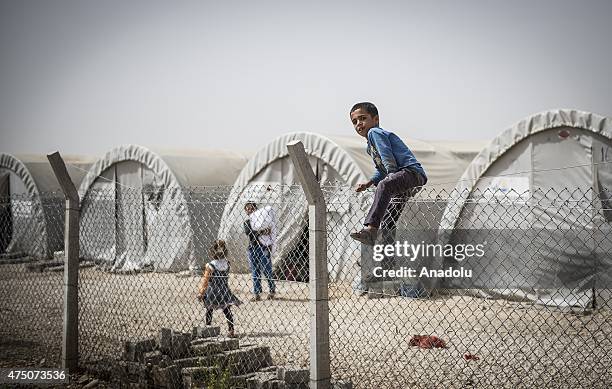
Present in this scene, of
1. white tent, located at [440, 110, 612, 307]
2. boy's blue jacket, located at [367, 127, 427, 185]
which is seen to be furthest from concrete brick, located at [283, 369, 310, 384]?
white tent, located at [440, 110, 612, 307]

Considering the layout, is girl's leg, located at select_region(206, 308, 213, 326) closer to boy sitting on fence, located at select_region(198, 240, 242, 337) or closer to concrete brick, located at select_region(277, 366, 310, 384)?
boy sitting on fence, located at select_region(198, 240, 242, 337)

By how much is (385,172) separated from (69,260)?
265 cm

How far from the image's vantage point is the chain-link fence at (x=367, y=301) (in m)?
5.43

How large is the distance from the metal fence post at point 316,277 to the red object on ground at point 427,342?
303 cm

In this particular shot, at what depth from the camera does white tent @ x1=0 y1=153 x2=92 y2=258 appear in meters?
16.8

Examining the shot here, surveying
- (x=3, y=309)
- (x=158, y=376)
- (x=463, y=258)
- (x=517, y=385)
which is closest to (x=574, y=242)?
(x=463, y=258)

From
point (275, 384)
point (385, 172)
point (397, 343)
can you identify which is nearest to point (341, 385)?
point (275, 384)

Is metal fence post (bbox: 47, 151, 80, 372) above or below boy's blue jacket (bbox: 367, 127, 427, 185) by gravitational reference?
below

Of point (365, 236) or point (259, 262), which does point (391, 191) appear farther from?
point (259, 262)

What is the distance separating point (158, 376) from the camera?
513 centimetres

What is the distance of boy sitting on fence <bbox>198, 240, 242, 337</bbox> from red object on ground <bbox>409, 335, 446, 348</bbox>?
2.03m

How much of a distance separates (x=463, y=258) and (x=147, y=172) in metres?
8.58

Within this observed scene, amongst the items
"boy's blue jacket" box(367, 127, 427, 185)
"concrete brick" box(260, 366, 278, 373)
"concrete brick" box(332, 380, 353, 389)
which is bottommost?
"concrete brick" box(332, 380, 353, 389)

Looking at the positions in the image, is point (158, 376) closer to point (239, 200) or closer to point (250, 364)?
point (250, 364)
